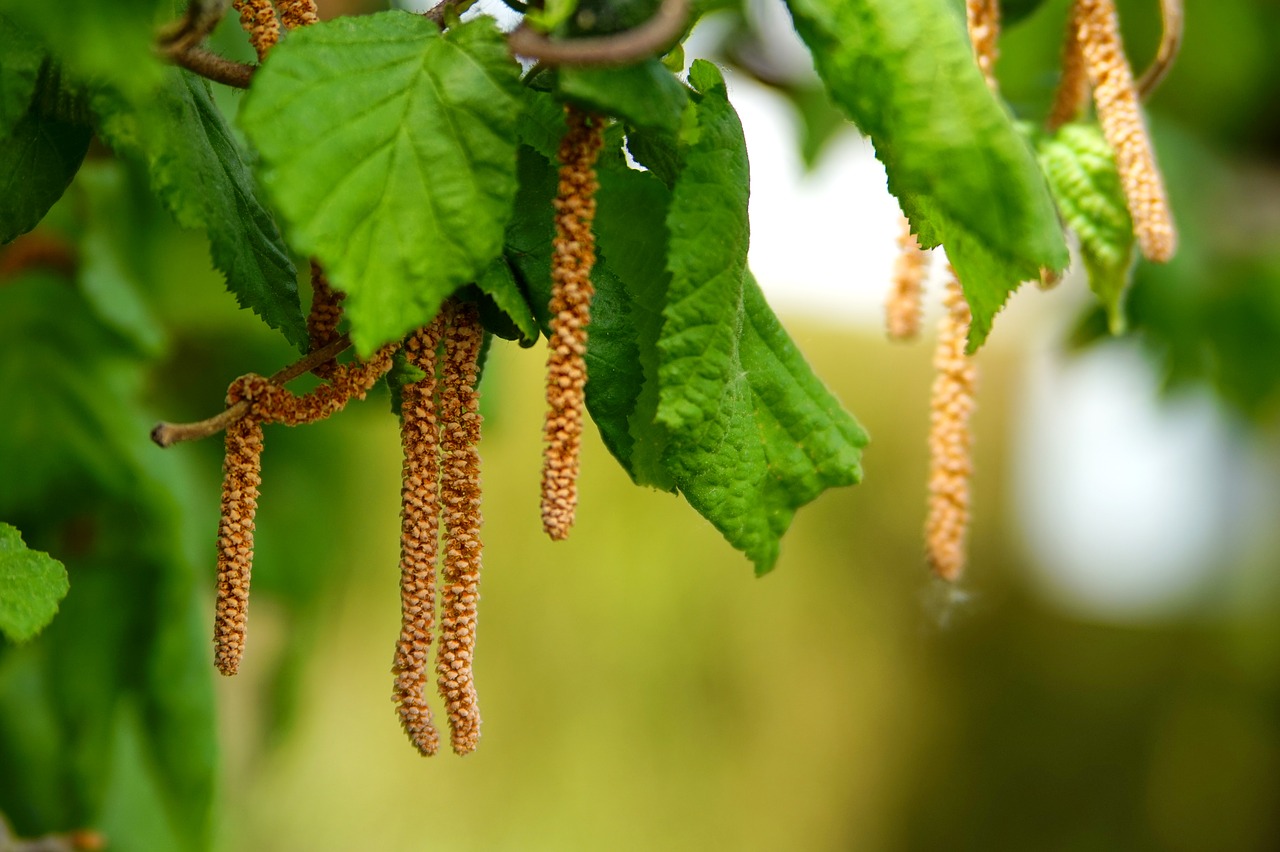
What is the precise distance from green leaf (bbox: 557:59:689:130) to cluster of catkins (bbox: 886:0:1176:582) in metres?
0.14

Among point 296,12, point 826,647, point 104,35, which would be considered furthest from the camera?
point 826,647

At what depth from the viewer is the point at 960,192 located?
261 millimetres

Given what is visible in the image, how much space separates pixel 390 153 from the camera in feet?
0.90

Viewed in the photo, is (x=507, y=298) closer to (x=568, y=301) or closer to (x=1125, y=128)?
(x=568, y=301)

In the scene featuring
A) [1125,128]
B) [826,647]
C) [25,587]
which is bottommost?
[826,647]

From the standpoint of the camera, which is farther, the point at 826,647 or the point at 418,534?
the point at 826,647

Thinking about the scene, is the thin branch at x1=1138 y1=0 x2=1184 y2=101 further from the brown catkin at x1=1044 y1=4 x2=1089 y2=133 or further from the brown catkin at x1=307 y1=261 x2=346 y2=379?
the brown catkin at x1=307 y1=261 x2=346 y2=379

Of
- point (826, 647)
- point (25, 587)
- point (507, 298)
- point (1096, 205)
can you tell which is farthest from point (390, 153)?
point (826, 647)

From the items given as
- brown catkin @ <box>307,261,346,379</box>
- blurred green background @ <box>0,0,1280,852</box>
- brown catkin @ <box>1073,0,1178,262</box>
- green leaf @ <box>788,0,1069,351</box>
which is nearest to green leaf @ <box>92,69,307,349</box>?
brown catkin @ <box>307,261,346,379</box>

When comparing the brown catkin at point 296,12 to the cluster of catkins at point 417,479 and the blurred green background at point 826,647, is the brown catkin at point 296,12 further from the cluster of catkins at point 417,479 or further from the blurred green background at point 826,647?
the blurred green background at point 826,647

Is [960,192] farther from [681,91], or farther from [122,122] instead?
[122,122]

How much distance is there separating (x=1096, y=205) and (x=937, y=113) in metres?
0.20

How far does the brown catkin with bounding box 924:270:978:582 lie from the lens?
396mm

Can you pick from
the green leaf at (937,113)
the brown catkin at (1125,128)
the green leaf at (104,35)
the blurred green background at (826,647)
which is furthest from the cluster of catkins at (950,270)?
the blurred green background at (826,647)
